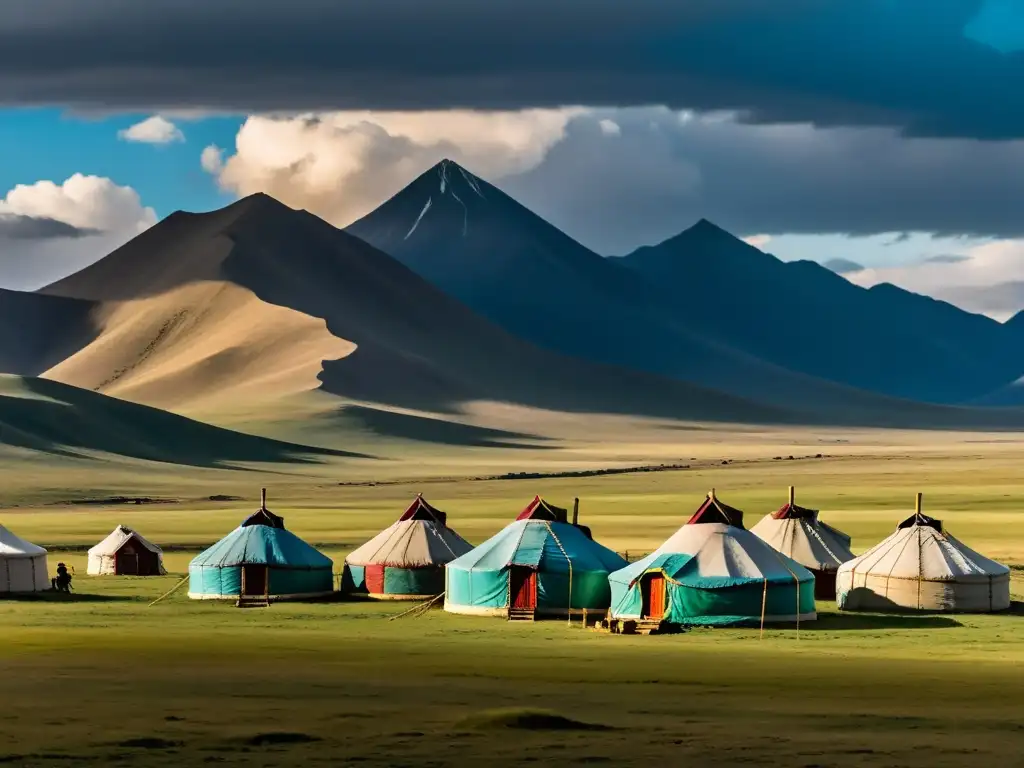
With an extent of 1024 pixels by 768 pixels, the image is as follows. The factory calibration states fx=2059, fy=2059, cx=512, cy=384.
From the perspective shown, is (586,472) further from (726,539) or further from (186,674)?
(186,674)

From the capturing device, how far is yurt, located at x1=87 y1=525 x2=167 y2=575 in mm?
61344

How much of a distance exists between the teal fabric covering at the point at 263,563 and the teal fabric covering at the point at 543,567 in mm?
5187

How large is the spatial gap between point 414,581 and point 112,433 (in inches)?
4991

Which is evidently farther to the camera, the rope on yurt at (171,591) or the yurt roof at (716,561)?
the rope on yurt at (171,591)

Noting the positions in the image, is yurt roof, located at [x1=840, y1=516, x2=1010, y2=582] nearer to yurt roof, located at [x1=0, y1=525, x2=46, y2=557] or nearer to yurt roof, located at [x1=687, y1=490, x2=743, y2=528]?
yurt roof, located at [x1=687, y1=490, x2=743, y2=528]

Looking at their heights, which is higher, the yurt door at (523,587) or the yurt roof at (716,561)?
the yurt roof at (716,561)

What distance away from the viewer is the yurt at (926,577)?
48125mm

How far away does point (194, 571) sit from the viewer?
52.4m

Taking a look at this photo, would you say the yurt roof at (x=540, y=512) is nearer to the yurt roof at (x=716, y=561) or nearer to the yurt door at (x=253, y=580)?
the yurt roof at (x=716, y=561)

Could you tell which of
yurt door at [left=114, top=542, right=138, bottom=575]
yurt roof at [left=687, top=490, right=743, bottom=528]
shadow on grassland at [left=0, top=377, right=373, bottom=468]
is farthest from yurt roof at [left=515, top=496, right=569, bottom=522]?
shadow on grassland at [left=0, top=377, right=373, bottom=468]

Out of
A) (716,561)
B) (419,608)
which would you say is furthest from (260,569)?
(716,561)

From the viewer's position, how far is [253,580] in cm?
5153

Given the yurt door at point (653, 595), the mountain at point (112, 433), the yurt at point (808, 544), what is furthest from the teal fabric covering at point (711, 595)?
the mountain at point (112, 433)

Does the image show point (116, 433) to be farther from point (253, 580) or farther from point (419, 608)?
point (419, 608)
